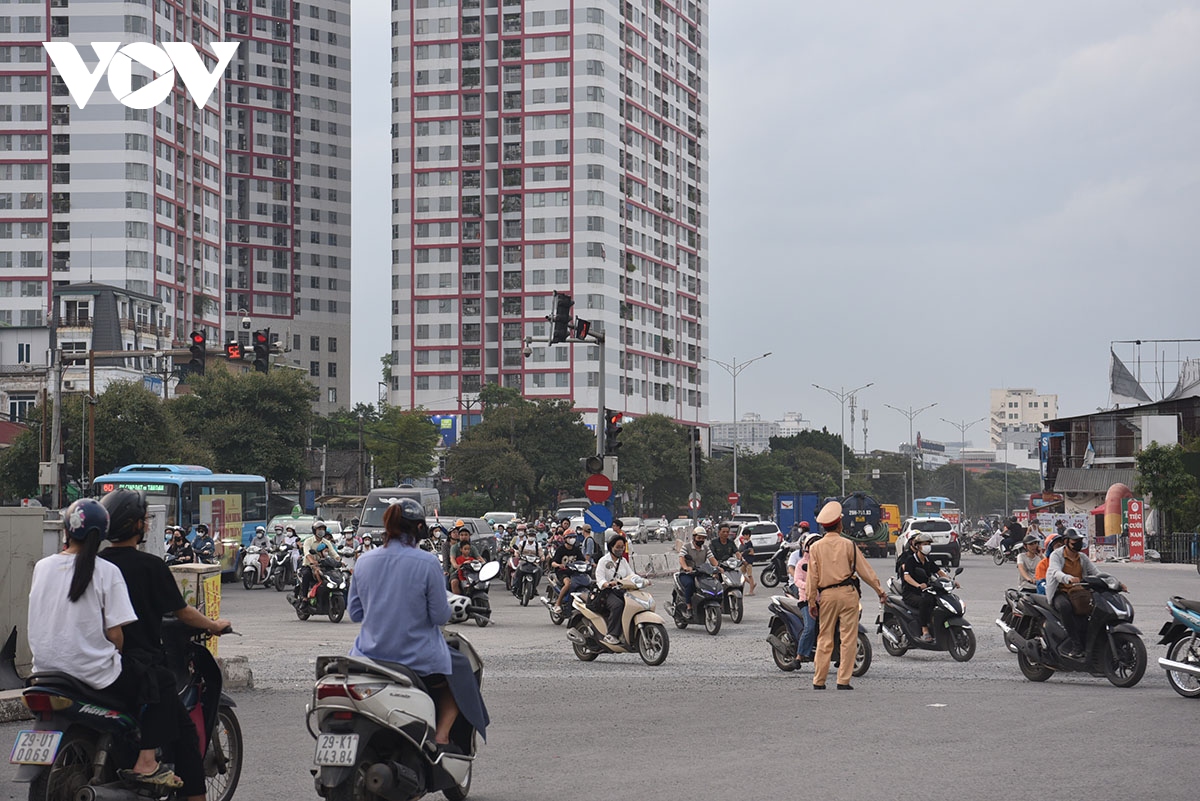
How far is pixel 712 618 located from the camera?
2247cm

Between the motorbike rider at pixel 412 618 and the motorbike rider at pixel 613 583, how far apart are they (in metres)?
9.67

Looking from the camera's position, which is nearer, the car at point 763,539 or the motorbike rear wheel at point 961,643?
the motorbike rear wheel at point 961,643

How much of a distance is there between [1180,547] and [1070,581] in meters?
44.4

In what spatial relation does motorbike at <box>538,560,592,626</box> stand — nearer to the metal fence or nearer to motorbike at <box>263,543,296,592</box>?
motorbike at <box>263,543,296,592</box>

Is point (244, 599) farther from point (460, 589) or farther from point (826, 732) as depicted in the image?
point (826, 732)

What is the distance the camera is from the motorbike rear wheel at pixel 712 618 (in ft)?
73.6

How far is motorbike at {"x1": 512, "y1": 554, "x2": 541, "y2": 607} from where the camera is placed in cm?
3169

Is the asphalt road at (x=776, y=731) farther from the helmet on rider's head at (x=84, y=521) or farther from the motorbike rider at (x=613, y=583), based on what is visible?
the helmet on rider's head at (x=84, y=521)

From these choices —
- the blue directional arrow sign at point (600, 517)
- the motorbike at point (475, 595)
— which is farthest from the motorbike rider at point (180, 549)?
the blue directional arrow sign at point (600, 517)

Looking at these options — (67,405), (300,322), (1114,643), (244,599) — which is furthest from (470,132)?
(1114,643)

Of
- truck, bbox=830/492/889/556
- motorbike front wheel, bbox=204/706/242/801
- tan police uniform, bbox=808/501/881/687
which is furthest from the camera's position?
truck, bbox=830/492/889/556

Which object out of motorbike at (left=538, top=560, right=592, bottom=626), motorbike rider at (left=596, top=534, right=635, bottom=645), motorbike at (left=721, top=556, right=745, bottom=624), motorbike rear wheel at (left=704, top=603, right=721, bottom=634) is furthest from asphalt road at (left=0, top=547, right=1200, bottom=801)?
motorbike at (left=721, top=556, right=745, bottom=624)

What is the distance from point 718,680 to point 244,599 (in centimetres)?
1957

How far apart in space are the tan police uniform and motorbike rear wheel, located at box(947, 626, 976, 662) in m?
3.86
